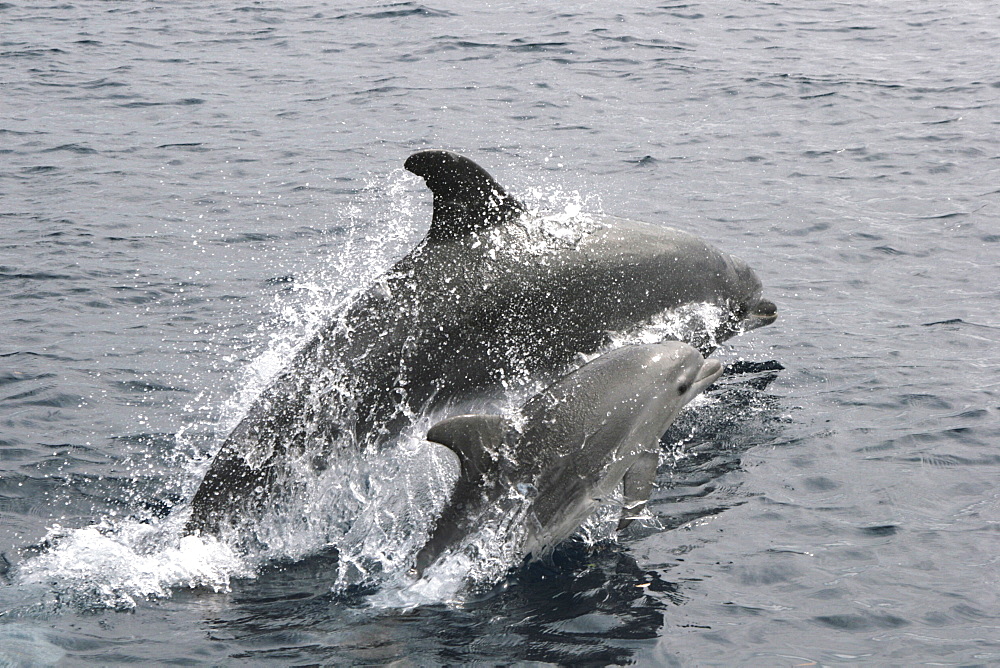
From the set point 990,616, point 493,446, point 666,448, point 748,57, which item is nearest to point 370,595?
point 493,446

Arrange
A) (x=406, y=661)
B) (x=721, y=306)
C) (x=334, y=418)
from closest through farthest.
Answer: (x=406, y=661), (x=334, y=418), (x=721, y=306)

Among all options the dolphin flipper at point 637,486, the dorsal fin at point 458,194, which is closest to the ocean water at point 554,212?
the dolphin flipper at point 637,486

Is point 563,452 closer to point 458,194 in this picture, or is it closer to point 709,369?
point 709,369

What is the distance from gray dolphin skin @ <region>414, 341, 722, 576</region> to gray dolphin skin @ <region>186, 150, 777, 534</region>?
852 millimetres

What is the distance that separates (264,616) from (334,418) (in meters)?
1.85

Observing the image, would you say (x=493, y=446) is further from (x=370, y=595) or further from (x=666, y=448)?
(x=666, y=448)

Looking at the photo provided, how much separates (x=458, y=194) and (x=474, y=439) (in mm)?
2296

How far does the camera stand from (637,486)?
29.3 ft

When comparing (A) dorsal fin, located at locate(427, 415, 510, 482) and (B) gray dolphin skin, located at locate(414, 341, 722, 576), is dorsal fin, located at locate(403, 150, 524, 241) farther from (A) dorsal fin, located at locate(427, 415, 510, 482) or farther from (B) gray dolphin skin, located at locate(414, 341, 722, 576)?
(A) dorsal fin, located at locate(427, 415, 510, 482)

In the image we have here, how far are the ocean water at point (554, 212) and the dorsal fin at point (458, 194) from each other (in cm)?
100

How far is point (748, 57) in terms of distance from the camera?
25.0 m

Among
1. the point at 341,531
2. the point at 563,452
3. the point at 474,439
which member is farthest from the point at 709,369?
the point at 341,531

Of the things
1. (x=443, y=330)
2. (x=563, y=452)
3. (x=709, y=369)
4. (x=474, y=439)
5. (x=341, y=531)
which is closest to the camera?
(x=474, y=439)

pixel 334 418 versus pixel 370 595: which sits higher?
pixel 334 418
